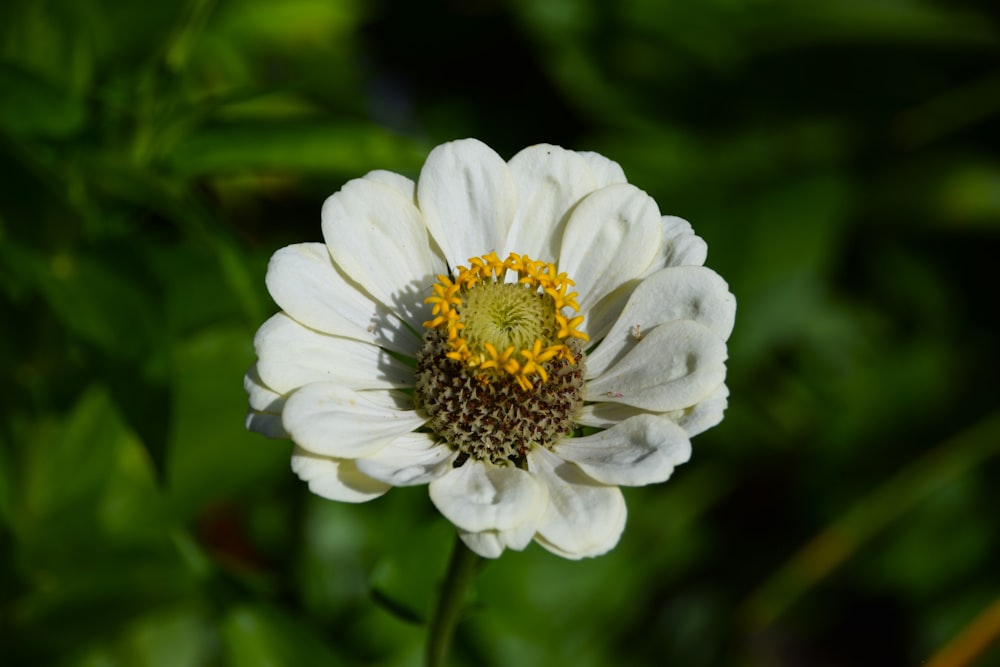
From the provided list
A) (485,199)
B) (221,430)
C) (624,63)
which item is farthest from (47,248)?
(624,63)

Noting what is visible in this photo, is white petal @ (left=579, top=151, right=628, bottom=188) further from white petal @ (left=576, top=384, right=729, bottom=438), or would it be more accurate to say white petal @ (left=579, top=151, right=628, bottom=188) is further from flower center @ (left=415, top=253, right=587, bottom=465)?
white petal @ (left=576, top=384, right=729, bottom=438)

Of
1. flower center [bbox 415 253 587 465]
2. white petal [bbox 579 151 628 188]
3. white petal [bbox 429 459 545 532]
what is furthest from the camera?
white petal [bbox 579 151 628 188]

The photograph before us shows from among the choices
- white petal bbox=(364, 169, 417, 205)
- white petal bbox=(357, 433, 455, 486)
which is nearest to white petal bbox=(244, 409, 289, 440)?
white petal bbox=(357, 433, 455, 486)

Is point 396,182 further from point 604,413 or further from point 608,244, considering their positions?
point 604,413

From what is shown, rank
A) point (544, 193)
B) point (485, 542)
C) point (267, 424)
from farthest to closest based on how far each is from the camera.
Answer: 1. point (544, 193)
2. point (267, 424)
3. point (485, 542)

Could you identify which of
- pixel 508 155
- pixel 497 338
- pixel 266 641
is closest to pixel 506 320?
pixel 497 338

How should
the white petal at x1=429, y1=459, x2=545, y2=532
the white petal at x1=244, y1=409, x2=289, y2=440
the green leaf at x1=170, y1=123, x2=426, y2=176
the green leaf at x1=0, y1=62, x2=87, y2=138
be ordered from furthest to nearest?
the green leaf at x1=170, y1=123, x2=426, y2=176 < the green leaf at x1=0, y1=62, x2=87, y2=138 < the white petal at x1=244, y1=409, x2=289, y2=440 < the white petal at x1=429, y1=459, x2=545, y2=532
